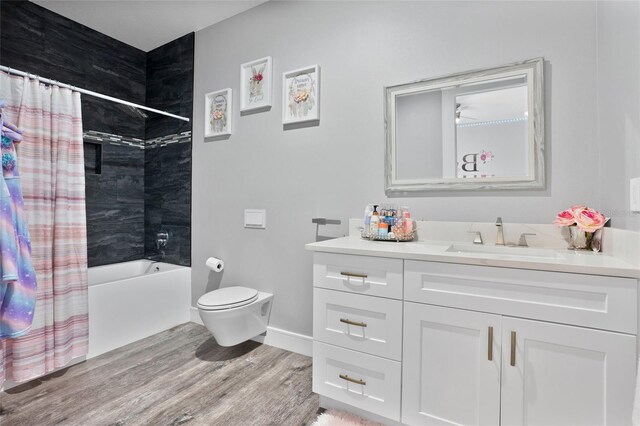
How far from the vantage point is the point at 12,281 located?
5.19 feet

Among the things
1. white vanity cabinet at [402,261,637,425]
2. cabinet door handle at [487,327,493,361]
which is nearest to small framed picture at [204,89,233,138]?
white vanity cabinet at [402,261,637,425]

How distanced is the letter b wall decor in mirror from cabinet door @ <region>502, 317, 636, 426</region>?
2.52 ft

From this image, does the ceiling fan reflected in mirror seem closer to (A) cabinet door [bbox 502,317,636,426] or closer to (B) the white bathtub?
(A) cabinet door [bbox 502,317,636,426]

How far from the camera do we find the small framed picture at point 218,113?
8.49 feet

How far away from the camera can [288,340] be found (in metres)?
2.28

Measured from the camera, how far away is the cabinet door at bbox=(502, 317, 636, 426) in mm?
1032

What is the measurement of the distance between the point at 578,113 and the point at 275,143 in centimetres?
179

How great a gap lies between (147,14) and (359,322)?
2892mm

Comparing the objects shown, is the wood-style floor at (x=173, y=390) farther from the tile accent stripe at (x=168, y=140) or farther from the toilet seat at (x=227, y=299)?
the tile accent stripe at (x=168, y=140)

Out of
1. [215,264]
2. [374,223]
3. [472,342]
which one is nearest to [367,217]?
[374,223]

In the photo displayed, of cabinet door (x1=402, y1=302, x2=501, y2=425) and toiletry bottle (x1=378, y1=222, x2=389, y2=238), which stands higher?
toiletry bottle (x1=378, y1=222, x2=389, y2=238)

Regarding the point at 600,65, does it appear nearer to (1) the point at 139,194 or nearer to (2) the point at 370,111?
(2) the point at 370,111

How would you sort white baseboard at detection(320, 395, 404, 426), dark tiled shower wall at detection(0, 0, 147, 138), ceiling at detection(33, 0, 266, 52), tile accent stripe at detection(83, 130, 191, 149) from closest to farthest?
white baseboard at detection(320, 395, 404, 426) < dark tiled shower wall at detection(0, 0, 147, 138) < ceiling at detection(33, 0, 266, 52) < tile accent stripe at detection(83, 130, 191, 149)

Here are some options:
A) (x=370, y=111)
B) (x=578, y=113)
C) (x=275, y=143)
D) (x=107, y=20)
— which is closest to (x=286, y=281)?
(x=275, y=143)
